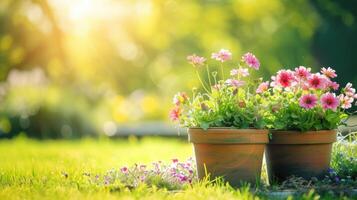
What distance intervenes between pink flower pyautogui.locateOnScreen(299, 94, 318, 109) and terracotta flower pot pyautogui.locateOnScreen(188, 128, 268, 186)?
1.03 feet

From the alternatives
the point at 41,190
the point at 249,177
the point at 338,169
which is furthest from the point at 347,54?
the point at 41,190

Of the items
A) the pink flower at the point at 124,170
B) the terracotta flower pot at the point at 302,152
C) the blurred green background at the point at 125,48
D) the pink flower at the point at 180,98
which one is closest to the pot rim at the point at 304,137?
the terracotta flower pot at the point at 302,152

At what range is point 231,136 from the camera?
3799 mm

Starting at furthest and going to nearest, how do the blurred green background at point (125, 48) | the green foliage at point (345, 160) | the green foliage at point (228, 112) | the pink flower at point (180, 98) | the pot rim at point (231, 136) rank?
the blurred green background at point (125, 48), the green foliage at point (345, 160), the pink flower at point (180, 98), the green foliage at point (228, 112), the pot rim at point (231, 136)

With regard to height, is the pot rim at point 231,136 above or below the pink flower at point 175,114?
below

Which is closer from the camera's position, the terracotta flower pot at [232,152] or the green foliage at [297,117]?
the terracotta flower pot at [232,152]

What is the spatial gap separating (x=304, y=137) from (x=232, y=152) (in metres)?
0.58

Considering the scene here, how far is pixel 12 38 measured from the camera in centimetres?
1401

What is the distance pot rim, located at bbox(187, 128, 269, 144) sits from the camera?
380cm

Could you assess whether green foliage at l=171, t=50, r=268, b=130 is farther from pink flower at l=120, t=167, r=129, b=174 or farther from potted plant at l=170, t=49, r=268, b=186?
pink flower at l=120, t=167, r=129, b=174

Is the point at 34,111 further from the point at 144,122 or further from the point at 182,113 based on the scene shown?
the point at 182,113

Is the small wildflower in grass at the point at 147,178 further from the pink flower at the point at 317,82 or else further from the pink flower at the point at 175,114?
the pink flower at the point at 317,82

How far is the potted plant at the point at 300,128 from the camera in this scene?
13.4 feet

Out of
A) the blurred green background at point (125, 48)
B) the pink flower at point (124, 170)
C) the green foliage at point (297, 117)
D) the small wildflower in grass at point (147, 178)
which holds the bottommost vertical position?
the small wildflower in grass at point (147, 178)
